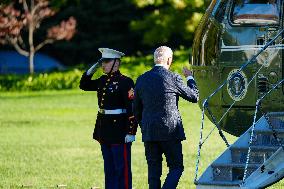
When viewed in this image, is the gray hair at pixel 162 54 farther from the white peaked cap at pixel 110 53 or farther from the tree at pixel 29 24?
the tree at pixel 29 24

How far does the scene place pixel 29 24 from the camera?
5138 centimetres

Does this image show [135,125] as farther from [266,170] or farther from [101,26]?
[101,26]

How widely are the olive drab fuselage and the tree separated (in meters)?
29.9

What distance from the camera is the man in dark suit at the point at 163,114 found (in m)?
12.0

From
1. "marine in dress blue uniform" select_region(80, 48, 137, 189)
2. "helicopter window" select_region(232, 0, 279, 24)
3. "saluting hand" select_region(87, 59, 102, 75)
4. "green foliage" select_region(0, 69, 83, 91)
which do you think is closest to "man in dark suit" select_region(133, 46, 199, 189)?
"marine in dress blue uniform" select_region(80, 48, 137, 189)

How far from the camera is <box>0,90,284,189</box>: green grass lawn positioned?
16078 millimetres

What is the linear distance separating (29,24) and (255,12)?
37.4m

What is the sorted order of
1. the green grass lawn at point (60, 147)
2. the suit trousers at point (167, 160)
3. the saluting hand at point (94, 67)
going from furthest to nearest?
the green grass lawn at point (60, 147) < the saluting hand at point (94, 67) < the suit trousers at point (167, 160)

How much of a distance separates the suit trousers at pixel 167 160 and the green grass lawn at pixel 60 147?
9.27 ft

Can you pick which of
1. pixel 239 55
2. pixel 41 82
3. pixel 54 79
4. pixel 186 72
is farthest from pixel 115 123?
pixel 54 79

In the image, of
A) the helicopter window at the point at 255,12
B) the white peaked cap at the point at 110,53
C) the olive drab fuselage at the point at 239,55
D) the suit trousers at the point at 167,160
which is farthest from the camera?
the helicopter window at the point at 255,12

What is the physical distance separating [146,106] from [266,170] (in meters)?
1.44

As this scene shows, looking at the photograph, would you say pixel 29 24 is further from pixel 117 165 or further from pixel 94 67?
pixel 117 165

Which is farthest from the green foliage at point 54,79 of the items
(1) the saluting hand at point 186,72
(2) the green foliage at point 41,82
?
(1) the saluting hand at point 186,72
